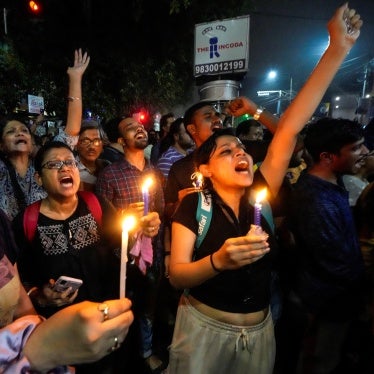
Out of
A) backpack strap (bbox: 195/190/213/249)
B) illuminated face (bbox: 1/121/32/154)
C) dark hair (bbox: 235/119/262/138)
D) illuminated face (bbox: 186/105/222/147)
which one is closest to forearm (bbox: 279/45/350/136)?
backpack strap (bbox: 195/190/213/249)

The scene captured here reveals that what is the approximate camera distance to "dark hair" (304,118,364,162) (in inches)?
119

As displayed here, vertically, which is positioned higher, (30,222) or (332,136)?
(332,136)

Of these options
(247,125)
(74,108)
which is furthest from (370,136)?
(74,108)

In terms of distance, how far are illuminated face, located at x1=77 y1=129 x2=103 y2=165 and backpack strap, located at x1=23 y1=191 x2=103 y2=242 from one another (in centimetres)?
177

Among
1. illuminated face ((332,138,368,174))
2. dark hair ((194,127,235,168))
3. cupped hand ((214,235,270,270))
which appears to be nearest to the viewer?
cupped hand ((214,235,270,270))

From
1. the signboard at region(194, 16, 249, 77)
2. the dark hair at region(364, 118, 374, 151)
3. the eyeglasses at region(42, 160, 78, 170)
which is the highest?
the signboard at region(194, 16, 249, 77)

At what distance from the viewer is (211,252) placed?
2.26 meters

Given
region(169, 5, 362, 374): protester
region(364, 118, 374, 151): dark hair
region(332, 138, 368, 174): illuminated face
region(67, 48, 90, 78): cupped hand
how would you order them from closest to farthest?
region(169, 5, 362, 374): protester < region(332, 138, 368, 174): illuminated face < region(67, 48, 90, 78): cupped hand < region(364, 118, 374, 151): dark hair

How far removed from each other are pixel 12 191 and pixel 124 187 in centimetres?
129

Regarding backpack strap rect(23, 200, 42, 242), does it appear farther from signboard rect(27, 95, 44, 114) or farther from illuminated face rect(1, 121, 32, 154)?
signboard rect(27, 95, 44, 114)

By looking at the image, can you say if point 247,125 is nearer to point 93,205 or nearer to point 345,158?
point 345,158

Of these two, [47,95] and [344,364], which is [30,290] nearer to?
[344,364]

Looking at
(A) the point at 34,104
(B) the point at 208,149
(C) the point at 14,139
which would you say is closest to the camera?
(B) the point at 208,149

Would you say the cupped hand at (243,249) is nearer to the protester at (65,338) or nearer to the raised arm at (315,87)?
the protester at (65,338)
